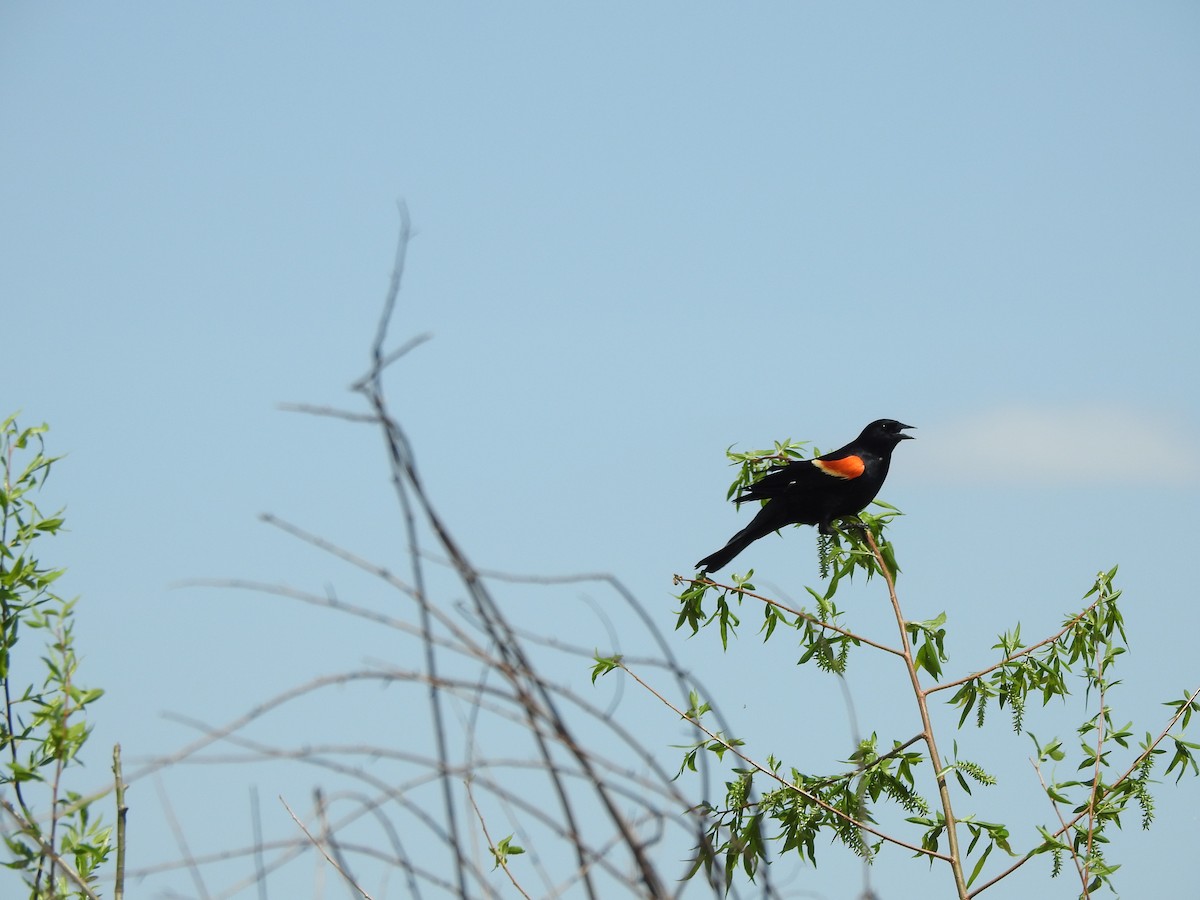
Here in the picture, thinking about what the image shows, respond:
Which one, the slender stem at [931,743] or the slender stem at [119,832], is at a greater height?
the slender stem at [931,743]

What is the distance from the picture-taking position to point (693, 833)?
138 centimetres

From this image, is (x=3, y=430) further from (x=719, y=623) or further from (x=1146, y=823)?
(x=1146, y=823)

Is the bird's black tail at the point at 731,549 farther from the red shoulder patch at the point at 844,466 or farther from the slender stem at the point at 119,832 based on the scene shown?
the slender stem at the point at 119,832

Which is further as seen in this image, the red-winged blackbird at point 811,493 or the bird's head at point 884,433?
the bird's head at point 884,433

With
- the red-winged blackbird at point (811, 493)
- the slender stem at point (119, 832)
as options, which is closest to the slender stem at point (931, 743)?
the red-winged blackbird at point (811, 493)

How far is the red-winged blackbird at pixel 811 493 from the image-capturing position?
5637 mm

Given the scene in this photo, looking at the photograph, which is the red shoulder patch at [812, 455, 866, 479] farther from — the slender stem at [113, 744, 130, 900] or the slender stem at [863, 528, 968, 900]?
the slender stem at [113, 744, 130, 900]

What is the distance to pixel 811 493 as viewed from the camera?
19.0ft

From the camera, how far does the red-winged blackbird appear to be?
18.5 ft

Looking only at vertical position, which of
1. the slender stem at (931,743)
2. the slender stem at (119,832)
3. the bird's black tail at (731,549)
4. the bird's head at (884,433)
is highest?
the bird's head at (884,433)

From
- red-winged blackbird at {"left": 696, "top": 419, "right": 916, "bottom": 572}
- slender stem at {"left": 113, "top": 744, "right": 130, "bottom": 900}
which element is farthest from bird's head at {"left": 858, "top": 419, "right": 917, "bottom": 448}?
slender stem at {"left": 113, "top": 744, "right": 130, "bottom": 900}

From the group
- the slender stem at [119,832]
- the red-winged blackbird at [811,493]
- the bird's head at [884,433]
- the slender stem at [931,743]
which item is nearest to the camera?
the slender stem at [119,832]

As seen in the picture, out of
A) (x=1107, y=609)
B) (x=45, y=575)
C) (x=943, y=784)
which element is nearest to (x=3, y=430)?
(x=45, y=575)

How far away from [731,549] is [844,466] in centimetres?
69
